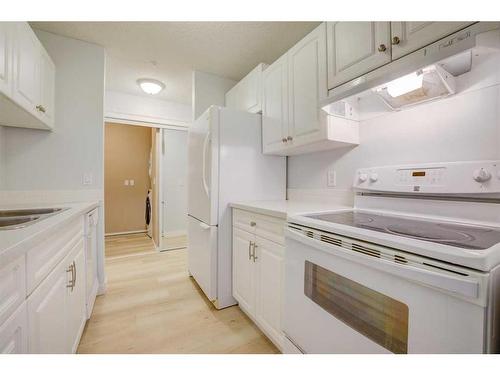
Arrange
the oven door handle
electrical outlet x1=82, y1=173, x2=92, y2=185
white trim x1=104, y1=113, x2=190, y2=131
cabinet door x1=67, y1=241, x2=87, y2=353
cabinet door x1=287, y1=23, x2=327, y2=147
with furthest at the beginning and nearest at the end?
1. white trim x1=104, y1=113, x2=190, y2=131
2. electrical outlet x1=82, y1=173, x2=92, y2=185
3. cabinet door x1=287, y1=23, x2=327, y2=147
4. cabinet door x1=67, y1=241, x2=87, y2=353
5. the oven door handle

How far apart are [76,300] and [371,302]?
1475mm

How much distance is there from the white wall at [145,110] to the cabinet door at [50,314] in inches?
101

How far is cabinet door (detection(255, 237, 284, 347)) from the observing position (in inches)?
49.9

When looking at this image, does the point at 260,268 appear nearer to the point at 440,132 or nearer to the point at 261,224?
the point at 261,224

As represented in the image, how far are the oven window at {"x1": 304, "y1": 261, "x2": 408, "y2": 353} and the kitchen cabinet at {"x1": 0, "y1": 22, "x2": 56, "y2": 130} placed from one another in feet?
6.16

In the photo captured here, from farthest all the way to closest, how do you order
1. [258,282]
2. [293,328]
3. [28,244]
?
[258,282] → [293,328] → [28,244]

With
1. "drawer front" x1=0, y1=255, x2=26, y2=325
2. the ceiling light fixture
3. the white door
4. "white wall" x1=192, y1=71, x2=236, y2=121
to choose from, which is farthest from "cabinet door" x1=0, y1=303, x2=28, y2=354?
the white door

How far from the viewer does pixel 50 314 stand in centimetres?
86

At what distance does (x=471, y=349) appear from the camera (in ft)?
1.73

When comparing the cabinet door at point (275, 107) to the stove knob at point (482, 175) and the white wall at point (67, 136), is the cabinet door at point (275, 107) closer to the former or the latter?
the stove knob at point (482, 175)

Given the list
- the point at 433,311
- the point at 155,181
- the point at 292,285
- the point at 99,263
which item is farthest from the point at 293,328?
the point at 155,181

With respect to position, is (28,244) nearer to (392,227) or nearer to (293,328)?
(293,328)

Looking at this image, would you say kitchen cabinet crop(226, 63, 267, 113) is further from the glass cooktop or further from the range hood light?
the glass cooktop

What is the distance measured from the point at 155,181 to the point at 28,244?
3.15 m
